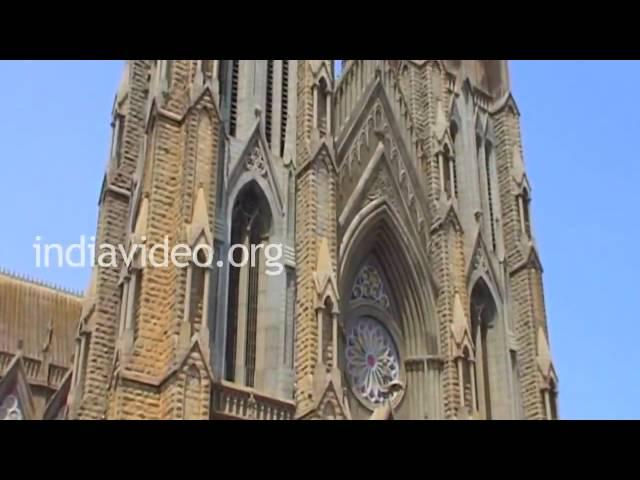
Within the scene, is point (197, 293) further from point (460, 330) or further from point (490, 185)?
point (490, 185)

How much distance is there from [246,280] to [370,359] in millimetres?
5002

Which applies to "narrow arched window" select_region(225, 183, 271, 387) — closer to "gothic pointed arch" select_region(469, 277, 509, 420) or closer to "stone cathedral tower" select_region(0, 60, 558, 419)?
"stone cathedral tower" select_region(0, 60, 558, 419)

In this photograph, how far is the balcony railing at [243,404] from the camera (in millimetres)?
20641

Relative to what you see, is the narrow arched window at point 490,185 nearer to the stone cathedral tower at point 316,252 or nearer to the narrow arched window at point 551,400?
the stone cathedral tower at point 316,252

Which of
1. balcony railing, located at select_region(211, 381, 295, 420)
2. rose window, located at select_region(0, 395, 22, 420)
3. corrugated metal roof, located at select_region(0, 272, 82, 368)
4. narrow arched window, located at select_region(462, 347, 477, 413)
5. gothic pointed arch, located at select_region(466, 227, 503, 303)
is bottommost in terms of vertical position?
balcony railing, located at select_region(211, 381, 295, 420)

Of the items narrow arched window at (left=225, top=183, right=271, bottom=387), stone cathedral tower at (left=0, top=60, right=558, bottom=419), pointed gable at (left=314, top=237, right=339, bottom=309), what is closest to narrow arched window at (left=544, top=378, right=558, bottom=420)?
stone cathedral tower at (left=0, top=60, right=558, bottom=419)

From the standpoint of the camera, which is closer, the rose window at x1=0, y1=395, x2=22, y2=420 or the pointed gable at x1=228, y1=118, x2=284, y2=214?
the pointed gable at x1=228, y1=118, x2=284, y2=214

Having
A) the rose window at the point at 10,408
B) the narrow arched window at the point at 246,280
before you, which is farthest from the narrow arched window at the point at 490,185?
the rose window at the point at 10,408

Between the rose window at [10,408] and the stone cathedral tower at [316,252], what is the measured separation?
7.71ft

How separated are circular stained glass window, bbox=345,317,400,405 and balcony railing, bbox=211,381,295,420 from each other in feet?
13.6

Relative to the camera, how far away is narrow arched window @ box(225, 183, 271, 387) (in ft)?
73.8

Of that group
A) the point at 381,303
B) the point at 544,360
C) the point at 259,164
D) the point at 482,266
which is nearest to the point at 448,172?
the point at 482,266
